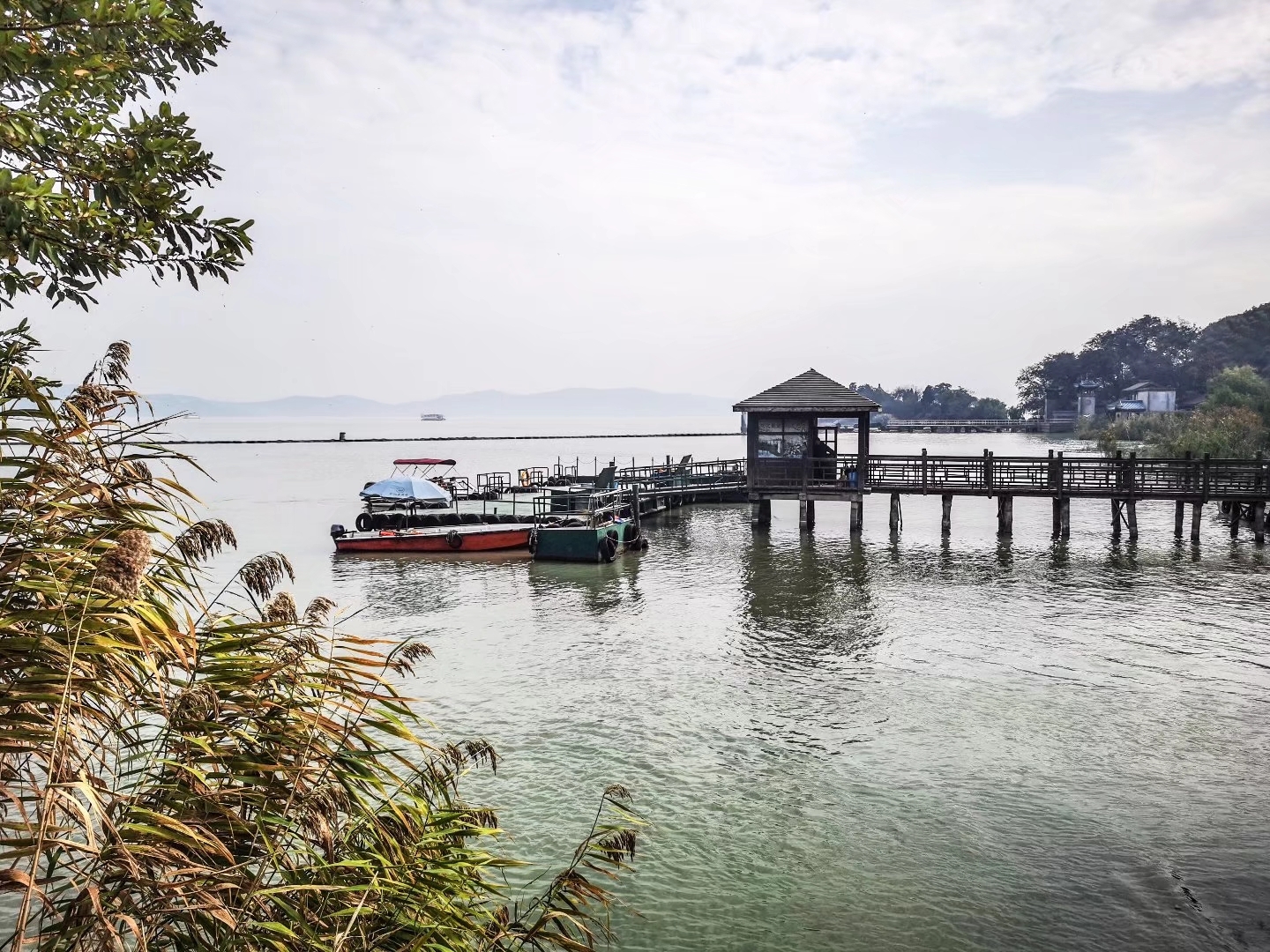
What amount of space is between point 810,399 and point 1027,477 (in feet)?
29.9

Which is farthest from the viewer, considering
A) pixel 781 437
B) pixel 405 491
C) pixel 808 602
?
pixel 781 437

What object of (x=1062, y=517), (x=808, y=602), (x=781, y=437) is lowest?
(x=808, y=602)

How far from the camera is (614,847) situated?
4.97 m

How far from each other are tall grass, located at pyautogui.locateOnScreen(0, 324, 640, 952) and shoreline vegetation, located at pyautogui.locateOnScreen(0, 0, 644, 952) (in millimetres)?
17

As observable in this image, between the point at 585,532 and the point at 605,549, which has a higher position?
the point at 585,532

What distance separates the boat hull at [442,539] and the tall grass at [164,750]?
1000 inches

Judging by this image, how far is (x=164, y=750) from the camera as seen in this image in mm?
3770

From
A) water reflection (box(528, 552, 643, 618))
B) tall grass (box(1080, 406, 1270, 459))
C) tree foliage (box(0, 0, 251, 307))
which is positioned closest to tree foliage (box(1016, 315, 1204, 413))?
tall grass (box(1080, 406, 1270, 459))

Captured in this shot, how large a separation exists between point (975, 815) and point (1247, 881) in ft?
8.70

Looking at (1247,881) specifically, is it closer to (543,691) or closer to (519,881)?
(519,881)

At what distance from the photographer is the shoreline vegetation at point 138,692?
3191 mm

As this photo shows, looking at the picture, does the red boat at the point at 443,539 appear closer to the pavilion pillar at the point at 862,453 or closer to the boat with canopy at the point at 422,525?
the boat with canopy at the point at 422,525

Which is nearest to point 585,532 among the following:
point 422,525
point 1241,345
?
point 422,525

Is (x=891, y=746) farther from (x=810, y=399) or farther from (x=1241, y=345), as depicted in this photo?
(x=1241, y=345)
